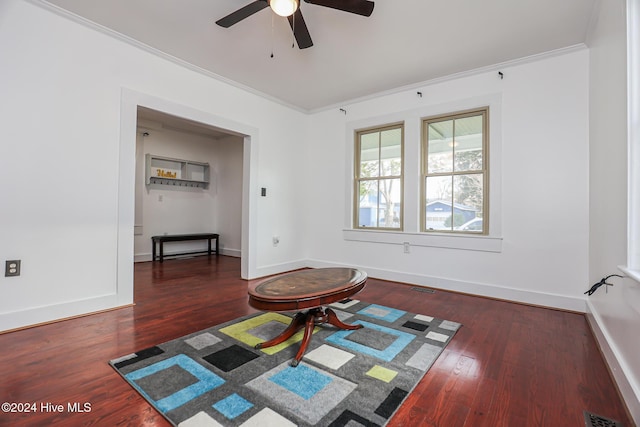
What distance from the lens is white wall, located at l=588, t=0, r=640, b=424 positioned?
1589mm

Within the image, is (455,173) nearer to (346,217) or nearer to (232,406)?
(346,217)

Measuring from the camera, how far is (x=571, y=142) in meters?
3.06

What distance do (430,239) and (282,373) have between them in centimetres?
280

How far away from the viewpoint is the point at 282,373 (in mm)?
1816

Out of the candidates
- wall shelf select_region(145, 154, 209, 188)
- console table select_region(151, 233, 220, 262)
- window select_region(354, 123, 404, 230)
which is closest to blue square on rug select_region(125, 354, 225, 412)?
window select_region(354, 123, 404, 230)

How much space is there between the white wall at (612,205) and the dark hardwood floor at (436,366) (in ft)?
0.59

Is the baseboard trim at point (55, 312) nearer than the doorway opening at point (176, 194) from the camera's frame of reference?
Yes

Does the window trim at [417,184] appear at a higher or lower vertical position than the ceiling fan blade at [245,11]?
lower

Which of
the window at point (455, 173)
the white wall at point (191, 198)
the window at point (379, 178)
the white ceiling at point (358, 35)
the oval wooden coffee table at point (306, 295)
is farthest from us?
the white wall at point (191, 198)

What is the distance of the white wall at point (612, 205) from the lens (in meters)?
1.59

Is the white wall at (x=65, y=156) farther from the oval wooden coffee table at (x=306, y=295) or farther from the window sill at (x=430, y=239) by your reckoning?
the window sill at (x=430, y=239)

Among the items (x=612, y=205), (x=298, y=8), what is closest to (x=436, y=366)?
(x=612, y=205)

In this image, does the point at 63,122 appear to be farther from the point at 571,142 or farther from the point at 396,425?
the point at 571,142

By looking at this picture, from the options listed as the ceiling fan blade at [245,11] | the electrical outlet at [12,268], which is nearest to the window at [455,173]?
the ceiling fan blade at [245,11]
